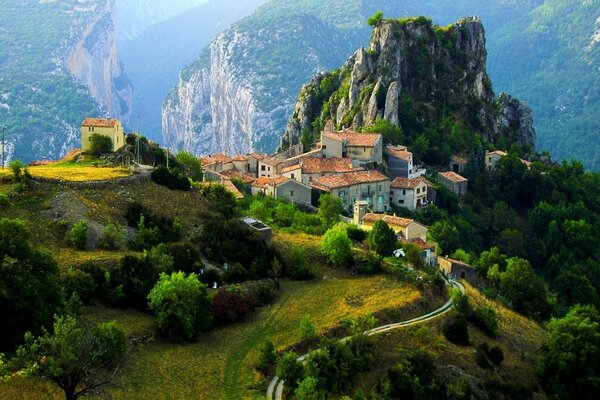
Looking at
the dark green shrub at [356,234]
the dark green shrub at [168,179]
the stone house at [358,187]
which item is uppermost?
the stone house at [358,187]

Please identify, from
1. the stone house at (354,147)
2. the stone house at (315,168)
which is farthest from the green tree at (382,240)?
the stone house at (354,147)

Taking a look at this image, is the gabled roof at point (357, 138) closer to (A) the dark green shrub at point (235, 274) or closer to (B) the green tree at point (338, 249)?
(B) the green tree at point (338, 249)

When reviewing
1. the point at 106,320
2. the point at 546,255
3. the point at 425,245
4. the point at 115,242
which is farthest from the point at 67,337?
the point at 546,255

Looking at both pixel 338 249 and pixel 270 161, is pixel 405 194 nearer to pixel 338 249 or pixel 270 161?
pixel 270 161

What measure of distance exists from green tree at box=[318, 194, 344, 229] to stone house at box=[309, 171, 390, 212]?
13.3ft

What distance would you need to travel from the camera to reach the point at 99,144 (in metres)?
60.8

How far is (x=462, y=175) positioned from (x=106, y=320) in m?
69.7

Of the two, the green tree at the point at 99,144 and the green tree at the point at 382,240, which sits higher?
the green tree at the point at 99,144

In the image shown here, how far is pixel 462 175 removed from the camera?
100m

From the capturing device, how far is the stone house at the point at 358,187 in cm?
7919

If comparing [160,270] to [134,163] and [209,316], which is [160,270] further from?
[134,163]

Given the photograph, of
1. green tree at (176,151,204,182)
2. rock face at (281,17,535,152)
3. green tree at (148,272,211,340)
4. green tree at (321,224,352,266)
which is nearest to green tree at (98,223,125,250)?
green tree at (148,272,211,340)

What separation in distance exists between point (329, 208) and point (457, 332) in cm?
2990

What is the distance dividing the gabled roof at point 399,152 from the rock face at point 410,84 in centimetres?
907
